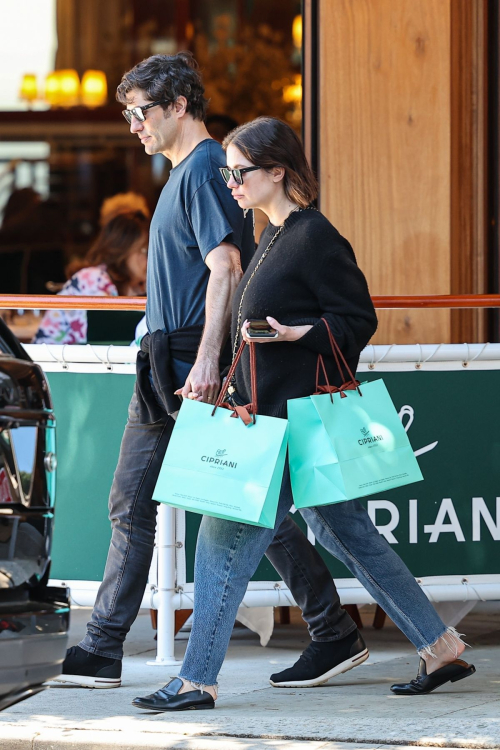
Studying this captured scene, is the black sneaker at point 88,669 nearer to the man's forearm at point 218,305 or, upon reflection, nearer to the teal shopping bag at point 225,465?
the teal shopping bag at point 225,465

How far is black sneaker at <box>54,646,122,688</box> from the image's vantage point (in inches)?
190

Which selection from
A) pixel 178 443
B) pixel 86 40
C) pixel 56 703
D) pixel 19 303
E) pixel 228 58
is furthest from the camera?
pixel 86 40

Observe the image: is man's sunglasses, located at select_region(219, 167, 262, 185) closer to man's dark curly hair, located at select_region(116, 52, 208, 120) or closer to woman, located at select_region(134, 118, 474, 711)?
woman, located at select_region(134, 118, 474, 711)

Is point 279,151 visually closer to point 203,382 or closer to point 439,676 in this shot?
point 203,382

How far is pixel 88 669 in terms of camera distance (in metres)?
4.83

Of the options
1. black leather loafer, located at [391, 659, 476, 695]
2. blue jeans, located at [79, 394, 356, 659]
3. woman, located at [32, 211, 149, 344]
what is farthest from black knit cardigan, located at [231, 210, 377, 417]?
woman, located at [32, 211, 149, 344]

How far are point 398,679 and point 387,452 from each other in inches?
44.9

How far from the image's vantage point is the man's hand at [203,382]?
4434mm

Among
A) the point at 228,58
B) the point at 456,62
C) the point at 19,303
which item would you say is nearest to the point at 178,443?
Result: the point at 19,303

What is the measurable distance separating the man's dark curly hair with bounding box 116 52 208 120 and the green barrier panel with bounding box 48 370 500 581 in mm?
1200

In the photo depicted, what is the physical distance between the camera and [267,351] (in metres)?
4.33

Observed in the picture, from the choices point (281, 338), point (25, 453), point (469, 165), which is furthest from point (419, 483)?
point (25, 453)

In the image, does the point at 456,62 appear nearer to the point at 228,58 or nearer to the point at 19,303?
the point at 19,303

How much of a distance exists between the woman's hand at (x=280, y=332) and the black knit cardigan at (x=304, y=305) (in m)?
0.06
